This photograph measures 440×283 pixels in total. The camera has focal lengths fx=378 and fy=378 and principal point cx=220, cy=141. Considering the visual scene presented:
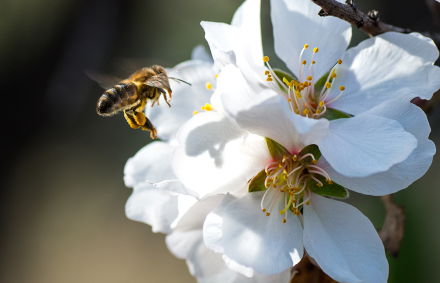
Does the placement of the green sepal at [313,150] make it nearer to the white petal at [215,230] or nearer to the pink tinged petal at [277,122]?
the pink tinged petal at [277,122]

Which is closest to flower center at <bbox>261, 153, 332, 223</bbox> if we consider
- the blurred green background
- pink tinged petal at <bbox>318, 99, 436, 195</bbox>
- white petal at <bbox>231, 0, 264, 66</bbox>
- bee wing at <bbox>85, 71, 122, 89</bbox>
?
pink tinged petal at <bbox>318, 99, 436, 195</bbox>

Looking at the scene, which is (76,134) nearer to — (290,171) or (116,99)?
(116,99)

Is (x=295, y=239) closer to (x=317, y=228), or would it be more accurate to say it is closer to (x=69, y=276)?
(x=317, y=228)

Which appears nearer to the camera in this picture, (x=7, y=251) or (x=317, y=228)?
(x=317, y=228)

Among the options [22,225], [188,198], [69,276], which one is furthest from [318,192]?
[22,225]

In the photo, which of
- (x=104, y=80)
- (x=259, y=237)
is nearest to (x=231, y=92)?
(x=259, y=237)

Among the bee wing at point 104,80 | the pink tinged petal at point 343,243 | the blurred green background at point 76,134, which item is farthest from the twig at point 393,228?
the blurred green background at point 76,134

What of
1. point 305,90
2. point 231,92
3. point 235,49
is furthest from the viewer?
point 305,90
